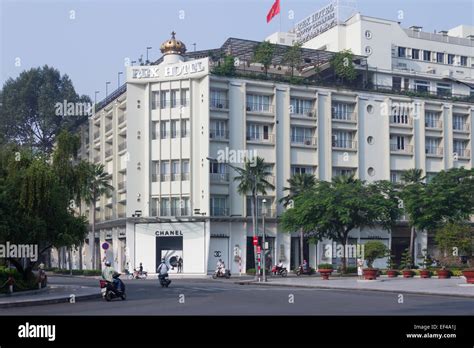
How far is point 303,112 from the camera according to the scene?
6975cm

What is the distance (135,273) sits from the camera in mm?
57562

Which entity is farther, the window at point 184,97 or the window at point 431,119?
the window at point 431,119

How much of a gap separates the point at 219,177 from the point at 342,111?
1631 centimetres

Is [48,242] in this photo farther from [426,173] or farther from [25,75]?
[25,75]

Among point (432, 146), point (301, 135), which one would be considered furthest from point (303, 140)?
point (432, 146)

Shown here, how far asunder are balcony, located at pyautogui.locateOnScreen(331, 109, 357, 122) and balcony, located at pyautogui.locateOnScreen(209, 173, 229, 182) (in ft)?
45.8

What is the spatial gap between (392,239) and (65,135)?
1818 inches

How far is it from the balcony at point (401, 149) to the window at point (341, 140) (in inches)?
205

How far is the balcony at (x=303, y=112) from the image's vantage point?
69.1 meters

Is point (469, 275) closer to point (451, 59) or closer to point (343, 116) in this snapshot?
point (343, 116)

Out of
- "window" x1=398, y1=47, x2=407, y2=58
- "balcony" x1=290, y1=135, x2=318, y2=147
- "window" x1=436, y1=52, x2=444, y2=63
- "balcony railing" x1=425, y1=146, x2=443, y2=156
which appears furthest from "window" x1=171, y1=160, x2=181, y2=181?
"window" x1=436, y1=52, x2=444, y2=63

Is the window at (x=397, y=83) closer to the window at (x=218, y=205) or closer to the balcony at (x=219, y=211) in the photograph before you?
the window at (x=218, y=205)

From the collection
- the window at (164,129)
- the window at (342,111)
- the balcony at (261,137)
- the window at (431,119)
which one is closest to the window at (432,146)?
the window at (431,119)

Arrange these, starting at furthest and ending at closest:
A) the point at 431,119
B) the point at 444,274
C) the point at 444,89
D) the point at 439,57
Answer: the point at 439,57, the point at 444,89, the point at 431,119, the point at 444,274
